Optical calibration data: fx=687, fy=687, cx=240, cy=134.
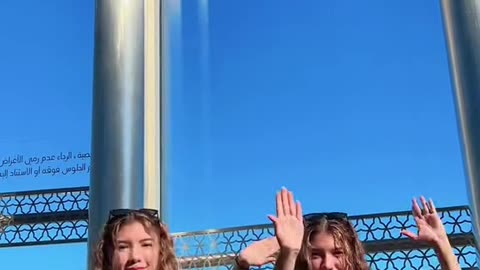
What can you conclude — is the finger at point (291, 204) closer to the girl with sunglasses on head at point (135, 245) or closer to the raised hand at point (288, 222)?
the raised hand at point (288, 222)

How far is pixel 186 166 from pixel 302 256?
2539mm

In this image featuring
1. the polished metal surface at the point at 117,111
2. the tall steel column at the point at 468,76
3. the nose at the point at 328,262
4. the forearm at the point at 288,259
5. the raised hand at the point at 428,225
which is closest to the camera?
the forearm at the point at 288,259

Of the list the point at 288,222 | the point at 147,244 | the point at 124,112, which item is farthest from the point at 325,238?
the point at 124,112

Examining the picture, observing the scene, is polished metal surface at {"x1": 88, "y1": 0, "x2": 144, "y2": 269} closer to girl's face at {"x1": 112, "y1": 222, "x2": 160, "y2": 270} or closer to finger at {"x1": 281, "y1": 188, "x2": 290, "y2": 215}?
girl's face at {"x1": 112, "y1": 222, "x2": 160, "y2": 270}

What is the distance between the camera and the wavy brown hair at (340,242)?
4.58 feet

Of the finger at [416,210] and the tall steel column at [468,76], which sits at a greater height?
the tall steel column at [468,76]

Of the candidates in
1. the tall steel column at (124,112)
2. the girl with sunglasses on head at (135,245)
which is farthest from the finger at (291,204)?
the tall steel column at (124,112)

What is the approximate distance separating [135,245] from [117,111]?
195 centimetres

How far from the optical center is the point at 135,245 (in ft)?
4.76

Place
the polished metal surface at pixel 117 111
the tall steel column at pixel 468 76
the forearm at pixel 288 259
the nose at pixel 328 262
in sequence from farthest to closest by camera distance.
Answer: the polished metal surface at pixel 117 111 → the tall steel column at pixel 468 76 → the nose at pixel 328 262 → the forearm at pixel 288 259

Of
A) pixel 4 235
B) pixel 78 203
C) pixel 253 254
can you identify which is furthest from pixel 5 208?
pixel 253 254

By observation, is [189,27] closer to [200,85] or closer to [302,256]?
[200,85]

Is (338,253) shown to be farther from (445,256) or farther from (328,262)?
(445,256)

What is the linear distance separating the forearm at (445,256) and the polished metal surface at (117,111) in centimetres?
195
